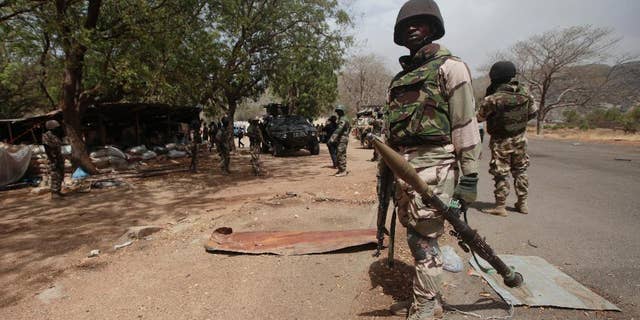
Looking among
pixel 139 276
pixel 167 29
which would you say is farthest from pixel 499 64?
pixel 167 29

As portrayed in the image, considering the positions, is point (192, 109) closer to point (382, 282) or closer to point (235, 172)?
point (235, 172)

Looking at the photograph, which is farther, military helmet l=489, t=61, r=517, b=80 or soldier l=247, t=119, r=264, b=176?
soldier l=247, t=119, r=264, b=176

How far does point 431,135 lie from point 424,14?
738 mm

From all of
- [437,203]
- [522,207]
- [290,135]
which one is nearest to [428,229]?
[437,203]

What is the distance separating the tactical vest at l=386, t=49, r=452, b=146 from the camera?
6.66 ft

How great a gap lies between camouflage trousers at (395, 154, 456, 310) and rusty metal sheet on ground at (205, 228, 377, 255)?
1.22 metres

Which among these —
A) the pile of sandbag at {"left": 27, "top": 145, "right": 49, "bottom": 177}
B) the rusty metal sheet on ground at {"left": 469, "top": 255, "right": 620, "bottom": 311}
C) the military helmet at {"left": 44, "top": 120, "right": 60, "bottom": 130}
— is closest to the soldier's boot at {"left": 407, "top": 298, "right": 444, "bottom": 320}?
the rusty metal sheet on ground at {"left": 469, "top": 255, "right": 620, "bottom": 311}

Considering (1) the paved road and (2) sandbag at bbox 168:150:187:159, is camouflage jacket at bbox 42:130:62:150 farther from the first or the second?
(1) the paved road

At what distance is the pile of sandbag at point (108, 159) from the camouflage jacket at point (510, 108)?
12019 millimetres

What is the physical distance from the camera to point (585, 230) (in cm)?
359

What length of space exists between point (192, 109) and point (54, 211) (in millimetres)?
12794

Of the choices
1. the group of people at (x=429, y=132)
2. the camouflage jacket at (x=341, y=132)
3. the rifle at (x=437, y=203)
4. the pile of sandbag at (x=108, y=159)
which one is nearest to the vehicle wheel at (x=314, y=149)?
the camouflage jacket at (x=341, y=132)

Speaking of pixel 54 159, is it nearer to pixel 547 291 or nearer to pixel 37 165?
pixel 37 165

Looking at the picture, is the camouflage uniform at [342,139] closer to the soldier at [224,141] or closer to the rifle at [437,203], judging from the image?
the soldier at [224,141]
